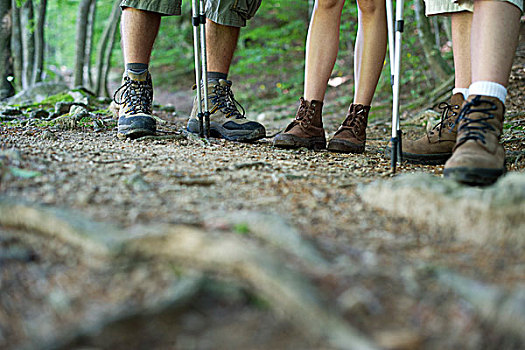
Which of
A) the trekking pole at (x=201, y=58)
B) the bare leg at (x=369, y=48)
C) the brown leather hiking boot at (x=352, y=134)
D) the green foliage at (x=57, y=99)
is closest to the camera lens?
the brown leather hiking boot at (x=352, y=134)

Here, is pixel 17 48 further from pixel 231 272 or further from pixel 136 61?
pixel 231 272

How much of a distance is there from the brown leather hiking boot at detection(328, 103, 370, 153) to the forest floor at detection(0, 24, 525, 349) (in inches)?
53.8

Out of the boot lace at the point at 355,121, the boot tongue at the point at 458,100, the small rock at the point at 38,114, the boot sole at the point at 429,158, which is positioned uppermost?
the boot tongue at the point at 458,100

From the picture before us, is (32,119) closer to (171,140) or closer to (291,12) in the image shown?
(171,140)

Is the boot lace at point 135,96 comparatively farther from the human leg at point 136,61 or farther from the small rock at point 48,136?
the small rock at point 48,136

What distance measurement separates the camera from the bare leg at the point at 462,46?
272 centimetres

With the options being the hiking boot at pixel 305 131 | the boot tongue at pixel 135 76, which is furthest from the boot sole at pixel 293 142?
the boot tongue at pixel 135 76

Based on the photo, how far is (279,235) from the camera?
1217mm

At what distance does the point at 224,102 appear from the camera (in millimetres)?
3467

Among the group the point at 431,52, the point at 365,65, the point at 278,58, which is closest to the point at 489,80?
the point at 365,65

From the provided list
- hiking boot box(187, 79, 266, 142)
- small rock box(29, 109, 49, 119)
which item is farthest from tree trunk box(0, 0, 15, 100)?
hiking boot box(187, 79, 266, 142)

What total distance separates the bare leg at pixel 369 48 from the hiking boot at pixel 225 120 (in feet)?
2.75

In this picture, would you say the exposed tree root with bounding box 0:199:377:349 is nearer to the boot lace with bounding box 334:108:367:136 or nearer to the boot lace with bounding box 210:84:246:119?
the boot lace with bounding box 334:108:367:136

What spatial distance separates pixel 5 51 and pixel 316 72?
17.9ft
